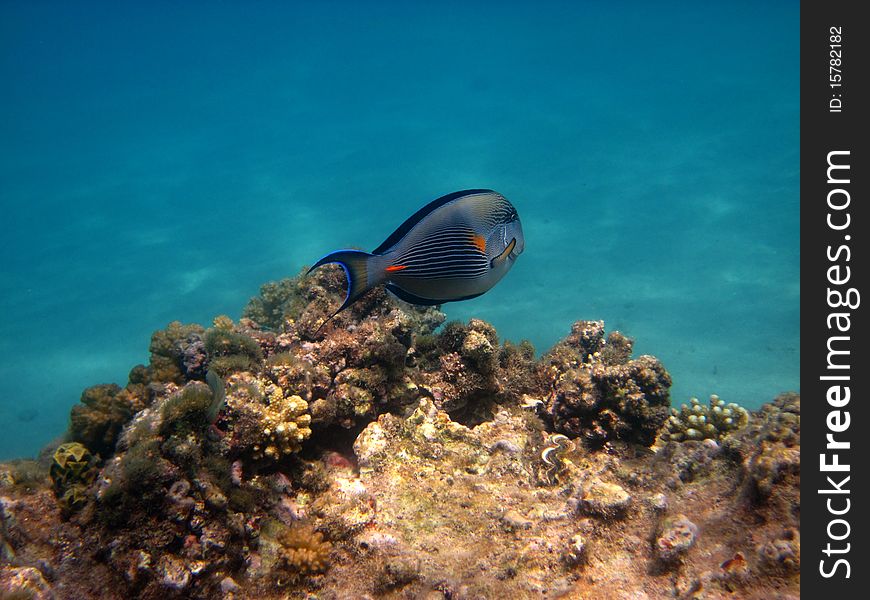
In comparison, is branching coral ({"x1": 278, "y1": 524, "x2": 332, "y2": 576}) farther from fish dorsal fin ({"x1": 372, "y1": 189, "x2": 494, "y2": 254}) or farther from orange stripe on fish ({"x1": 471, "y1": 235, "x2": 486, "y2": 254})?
orange stripe on fish ({"x1": 471, "y1": 235, "x2": 486, "y2": 254})

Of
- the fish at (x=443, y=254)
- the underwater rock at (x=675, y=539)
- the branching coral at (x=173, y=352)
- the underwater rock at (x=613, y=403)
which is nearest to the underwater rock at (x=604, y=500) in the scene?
the underwater rock at (x=675, y=539)

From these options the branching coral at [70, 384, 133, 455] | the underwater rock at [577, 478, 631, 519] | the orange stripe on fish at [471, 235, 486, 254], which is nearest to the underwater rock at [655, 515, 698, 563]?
the underwater rock at [577, 478, 631, 519]

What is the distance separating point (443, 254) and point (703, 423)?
356 cm

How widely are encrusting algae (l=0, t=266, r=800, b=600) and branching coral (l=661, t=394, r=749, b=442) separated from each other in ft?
0.07

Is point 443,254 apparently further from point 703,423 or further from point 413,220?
point 703,423

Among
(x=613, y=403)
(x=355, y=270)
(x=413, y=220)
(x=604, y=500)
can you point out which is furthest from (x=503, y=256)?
(x=613, y=403)

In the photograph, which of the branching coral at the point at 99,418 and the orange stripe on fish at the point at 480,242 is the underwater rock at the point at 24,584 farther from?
the orange stripe on fish at the point at 480,242

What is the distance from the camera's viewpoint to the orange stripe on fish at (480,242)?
8.67 ft

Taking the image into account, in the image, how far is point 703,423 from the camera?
14.7 feet

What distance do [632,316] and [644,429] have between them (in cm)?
1719

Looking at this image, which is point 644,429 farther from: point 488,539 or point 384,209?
point 384,209

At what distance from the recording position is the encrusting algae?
2572 mm

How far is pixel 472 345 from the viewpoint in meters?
4.38
